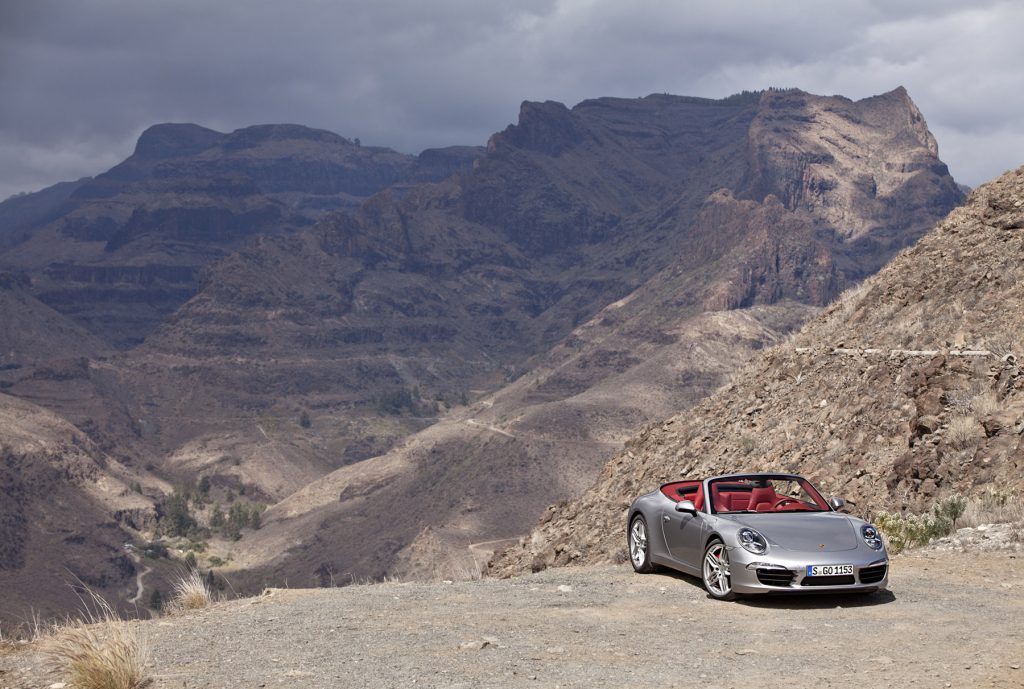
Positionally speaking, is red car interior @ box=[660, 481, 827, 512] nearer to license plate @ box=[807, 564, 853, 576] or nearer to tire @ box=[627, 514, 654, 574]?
tire @ box=[627, 514, 654, 574]

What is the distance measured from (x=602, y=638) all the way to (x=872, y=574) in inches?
133

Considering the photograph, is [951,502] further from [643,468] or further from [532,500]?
[532,500]

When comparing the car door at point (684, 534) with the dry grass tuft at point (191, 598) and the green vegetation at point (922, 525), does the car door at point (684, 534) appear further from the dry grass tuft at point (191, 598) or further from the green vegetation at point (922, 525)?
the dry grass tuft at point (191, 598)

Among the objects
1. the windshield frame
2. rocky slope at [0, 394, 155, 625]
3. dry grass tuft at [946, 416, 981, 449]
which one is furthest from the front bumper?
rocky slope at [0, 394, 155, 625]

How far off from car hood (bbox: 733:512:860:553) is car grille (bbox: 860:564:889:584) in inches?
11.3

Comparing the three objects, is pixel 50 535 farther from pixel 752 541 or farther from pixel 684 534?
pixel 752 541

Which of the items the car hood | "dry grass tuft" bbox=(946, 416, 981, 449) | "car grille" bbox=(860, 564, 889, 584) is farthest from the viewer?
"dry grass tuft" bbox=(946, 416, 981, 449)

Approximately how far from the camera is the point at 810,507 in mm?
13719

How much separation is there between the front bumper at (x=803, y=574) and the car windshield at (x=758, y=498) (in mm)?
1251

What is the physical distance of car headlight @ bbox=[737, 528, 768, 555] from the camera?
12.5m

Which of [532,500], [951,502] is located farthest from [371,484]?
[951,502]

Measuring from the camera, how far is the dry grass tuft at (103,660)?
30.6ft

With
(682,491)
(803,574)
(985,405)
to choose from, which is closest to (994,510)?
(985,405)

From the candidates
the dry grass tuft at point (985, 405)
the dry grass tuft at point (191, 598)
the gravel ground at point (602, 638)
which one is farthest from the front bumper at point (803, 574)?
the dry grass tuft at point (985, 405)
